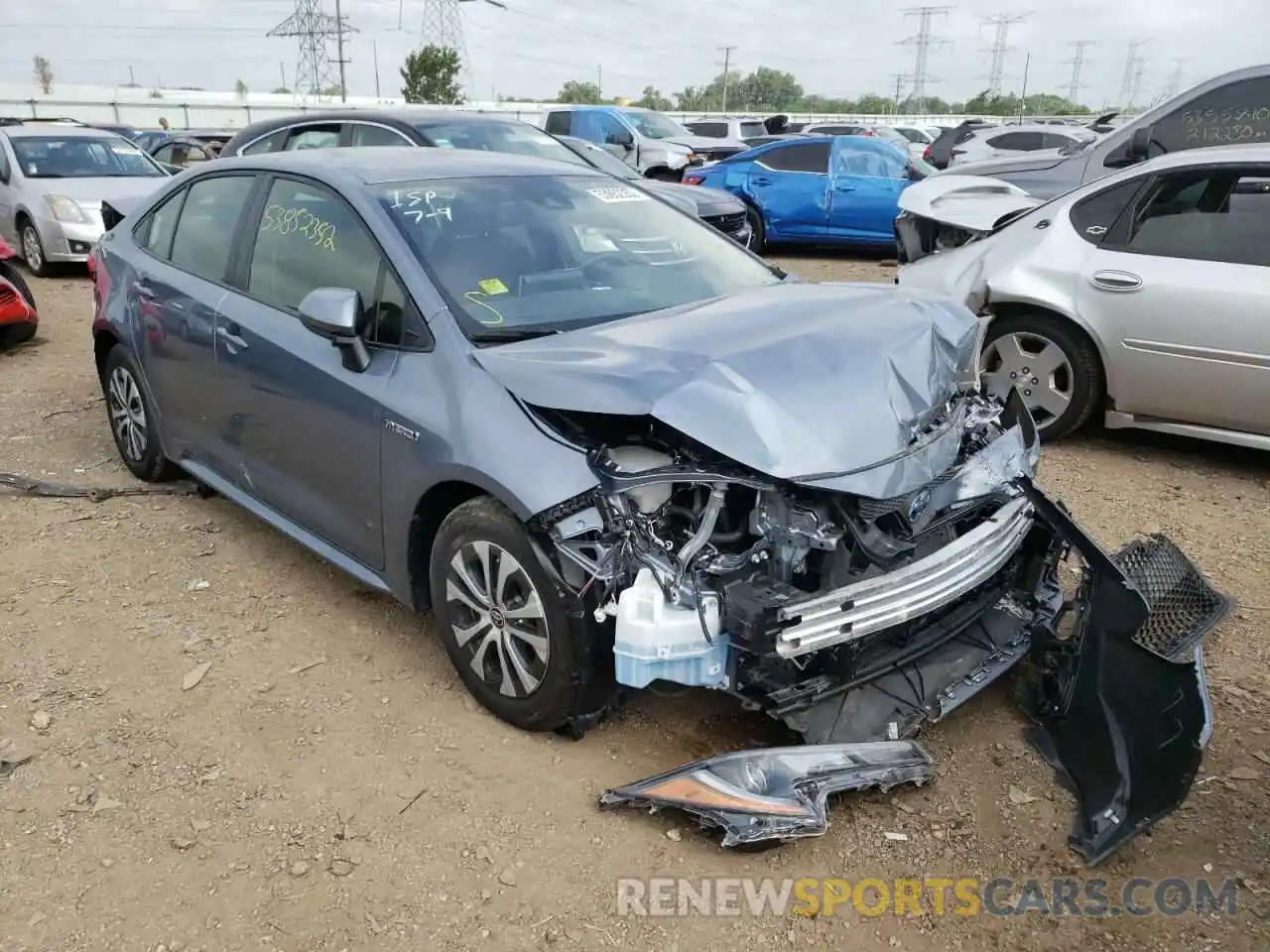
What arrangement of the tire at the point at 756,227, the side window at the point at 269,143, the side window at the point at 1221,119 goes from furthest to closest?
the tire at the point at 756,227 < the side window at the point at 269,143 < the side window at the point at 1221,119

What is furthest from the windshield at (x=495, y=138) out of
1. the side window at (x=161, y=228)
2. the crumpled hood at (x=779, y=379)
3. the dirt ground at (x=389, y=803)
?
the crumpled hood at (x=779, y=379)

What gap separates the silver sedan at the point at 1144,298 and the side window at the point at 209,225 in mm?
3895

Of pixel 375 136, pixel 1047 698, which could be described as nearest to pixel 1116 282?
pixel 1047 698

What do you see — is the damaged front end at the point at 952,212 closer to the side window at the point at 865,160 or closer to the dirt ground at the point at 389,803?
the dirt ground at the point at 389,803

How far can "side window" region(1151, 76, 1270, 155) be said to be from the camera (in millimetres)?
6613

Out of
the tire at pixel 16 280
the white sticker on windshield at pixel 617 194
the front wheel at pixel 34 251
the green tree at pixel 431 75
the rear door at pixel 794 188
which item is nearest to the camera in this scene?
the white sticker on windshield at pixel 617 194

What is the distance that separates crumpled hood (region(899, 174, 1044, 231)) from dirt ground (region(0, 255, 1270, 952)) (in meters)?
2.88

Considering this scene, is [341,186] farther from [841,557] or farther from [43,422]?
[43,422]

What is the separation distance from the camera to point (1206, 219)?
4.96 m

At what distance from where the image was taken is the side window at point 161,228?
4.45 meters

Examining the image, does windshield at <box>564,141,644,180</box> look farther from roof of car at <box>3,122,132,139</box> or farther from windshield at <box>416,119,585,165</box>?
roof of car at <box>3,122,132,139</box>

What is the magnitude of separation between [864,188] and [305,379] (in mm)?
9918

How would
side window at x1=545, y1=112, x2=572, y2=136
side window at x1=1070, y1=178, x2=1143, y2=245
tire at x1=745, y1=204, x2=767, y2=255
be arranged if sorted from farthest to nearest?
side window at x1=545, y1=112, x2=572, y2=136 → tire at x1=745, y1=204, x2=767, y2=255 → side window at x1=1070, y1=178, x2=1143, y2=245

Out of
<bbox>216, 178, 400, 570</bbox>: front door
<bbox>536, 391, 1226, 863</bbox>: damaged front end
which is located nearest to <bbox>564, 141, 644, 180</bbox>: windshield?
<bbox>216, 178, 400, 570</bbox>: front door
